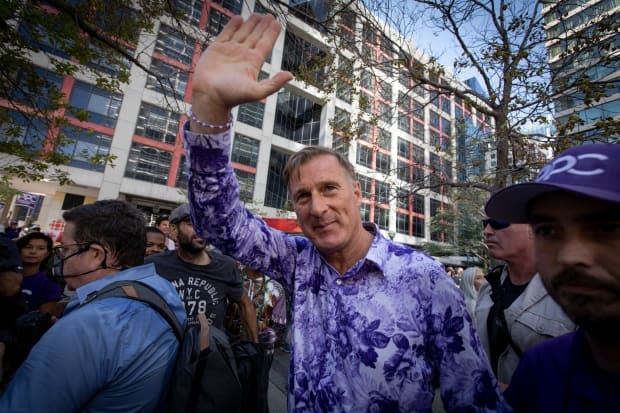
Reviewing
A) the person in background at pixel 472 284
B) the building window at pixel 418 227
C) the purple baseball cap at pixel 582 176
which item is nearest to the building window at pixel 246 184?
the person in background at pixel 472 284

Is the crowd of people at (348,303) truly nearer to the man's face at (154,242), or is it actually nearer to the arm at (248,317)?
the arm at (248,317)

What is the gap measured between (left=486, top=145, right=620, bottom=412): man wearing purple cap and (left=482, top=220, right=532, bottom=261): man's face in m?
1.43

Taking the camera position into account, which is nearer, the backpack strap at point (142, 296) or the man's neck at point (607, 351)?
the man's neck at point (607, 351)

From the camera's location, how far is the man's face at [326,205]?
1385mm

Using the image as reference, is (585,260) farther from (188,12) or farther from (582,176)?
(188,12)

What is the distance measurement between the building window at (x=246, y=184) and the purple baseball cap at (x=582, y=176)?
732 inches

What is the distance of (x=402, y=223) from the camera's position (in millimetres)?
31812

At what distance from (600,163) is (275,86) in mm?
1183

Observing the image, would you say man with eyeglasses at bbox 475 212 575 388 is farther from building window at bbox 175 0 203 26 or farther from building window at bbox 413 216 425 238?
building window at bbox 413 216 425 238

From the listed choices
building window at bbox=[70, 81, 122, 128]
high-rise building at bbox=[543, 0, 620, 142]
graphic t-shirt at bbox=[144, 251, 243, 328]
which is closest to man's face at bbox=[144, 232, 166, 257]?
graphic t-shirt at bbox=[144, 251, 243, 328]

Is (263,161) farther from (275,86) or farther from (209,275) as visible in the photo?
(275,86)

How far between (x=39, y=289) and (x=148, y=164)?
19692 mm

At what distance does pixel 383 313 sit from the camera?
1224 millimetres

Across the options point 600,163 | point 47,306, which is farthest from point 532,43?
point 47,306
